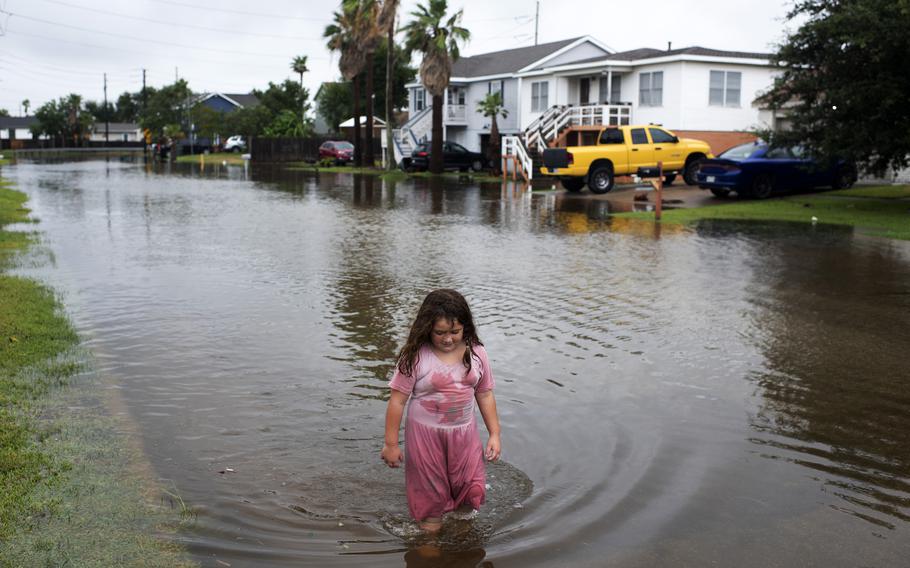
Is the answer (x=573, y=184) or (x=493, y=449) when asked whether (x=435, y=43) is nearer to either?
(x=573, y=184)

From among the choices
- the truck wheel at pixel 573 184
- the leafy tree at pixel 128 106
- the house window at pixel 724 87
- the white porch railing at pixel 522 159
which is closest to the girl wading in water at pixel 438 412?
the truck wheel at pixel 573 184

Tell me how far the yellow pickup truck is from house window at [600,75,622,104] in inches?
404

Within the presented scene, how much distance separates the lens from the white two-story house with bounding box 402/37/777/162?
37.1 meters

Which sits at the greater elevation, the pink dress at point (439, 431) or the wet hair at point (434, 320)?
the wet hair at point (434, 320)

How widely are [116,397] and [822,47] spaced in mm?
19033

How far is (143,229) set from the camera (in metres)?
18.4

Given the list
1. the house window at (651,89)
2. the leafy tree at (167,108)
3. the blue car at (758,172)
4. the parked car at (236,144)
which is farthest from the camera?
the leafy tree at (167,108)

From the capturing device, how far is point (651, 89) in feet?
126

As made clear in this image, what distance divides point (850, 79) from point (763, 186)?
484cm

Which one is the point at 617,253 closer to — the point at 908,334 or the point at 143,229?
the point at 908,334

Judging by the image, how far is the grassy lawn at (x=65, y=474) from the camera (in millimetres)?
4438

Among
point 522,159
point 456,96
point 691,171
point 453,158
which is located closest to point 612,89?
point 522,159

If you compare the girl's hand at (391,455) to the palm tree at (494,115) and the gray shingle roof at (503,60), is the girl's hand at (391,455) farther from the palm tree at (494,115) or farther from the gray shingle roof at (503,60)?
the gray shingle roof at (503,60)

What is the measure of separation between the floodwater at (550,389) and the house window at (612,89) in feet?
82.7
